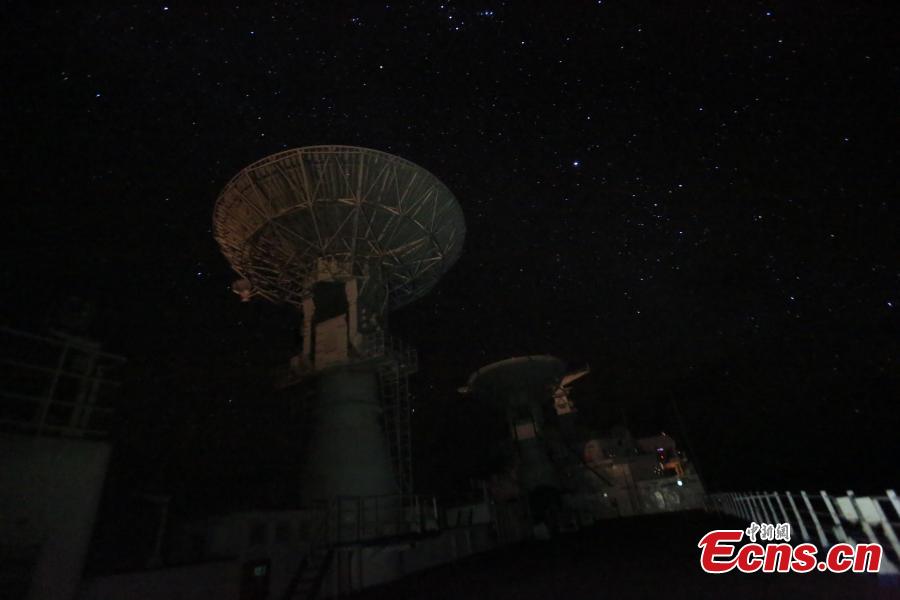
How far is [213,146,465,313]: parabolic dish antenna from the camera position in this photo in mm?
18234

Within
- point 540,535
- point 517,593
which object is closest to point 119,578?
point 517,593

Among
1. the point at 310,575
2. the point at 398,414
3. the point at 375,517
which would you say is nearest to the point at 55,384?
the point at 310,575

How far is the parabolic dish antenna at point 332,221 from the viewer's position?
1823cm

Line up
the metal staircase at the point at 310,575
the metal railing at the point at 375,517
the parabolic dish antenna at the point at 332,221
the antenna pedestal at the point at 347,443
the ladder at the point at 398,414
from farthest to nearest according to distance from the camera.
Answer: the parabolic dish antenna at the point at 332,221 < the ladder at the point at 398,414 < the antenna pedestal at the point at 347,443 < the metal railing at the point at 375,517 < the metal staircase at the point at 310,575

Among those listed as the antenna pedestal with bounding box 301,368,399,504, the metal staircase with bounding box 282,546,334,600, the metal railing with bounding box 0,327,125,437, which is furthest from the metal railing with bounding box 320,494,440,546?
the metal railing with bounding box 0,327,125,437

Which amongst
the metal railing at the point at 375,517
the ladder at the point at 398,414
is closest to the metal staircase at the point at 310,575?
the metal railing at the point at 375,517

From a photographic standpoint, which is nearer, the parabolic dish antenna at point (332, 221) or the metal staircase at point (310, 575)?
the metal staircase at point (310, 575)

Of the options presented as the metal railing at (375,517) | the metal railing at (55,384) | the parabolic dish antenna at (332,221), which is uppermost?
the parabolic dish antenna at (332,221)

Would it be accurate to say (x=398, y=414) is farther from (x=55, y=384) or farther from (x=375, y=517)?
(x=55, y=384)

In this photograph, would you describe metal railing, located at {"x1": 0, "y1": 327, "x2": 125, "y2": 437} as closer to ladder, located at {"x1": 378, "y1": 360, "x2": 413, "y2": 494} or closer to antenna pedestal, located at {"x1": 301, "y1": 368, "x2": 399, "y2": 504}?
antenna pedestal, located at {"x1": 301, "y1": 368, "x2": 399, "y2": 504}

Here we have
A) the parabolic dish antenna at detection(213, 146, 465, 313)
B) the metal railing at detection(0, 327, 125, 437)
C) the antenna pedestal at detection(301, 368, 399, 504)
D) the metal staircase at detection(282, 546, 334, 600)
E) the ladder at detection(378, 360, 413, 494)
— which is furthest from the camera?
the parabolic dish antenna at detection(213, 146, 465, 313)

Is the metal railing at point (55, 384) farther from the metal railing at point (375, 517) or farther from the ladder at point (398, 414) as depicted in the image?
the ladder at point (398, 414)

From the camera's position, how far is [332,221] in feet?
63.8

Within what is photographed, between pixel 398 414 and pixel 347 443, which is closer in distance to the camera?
pixel 347 443
